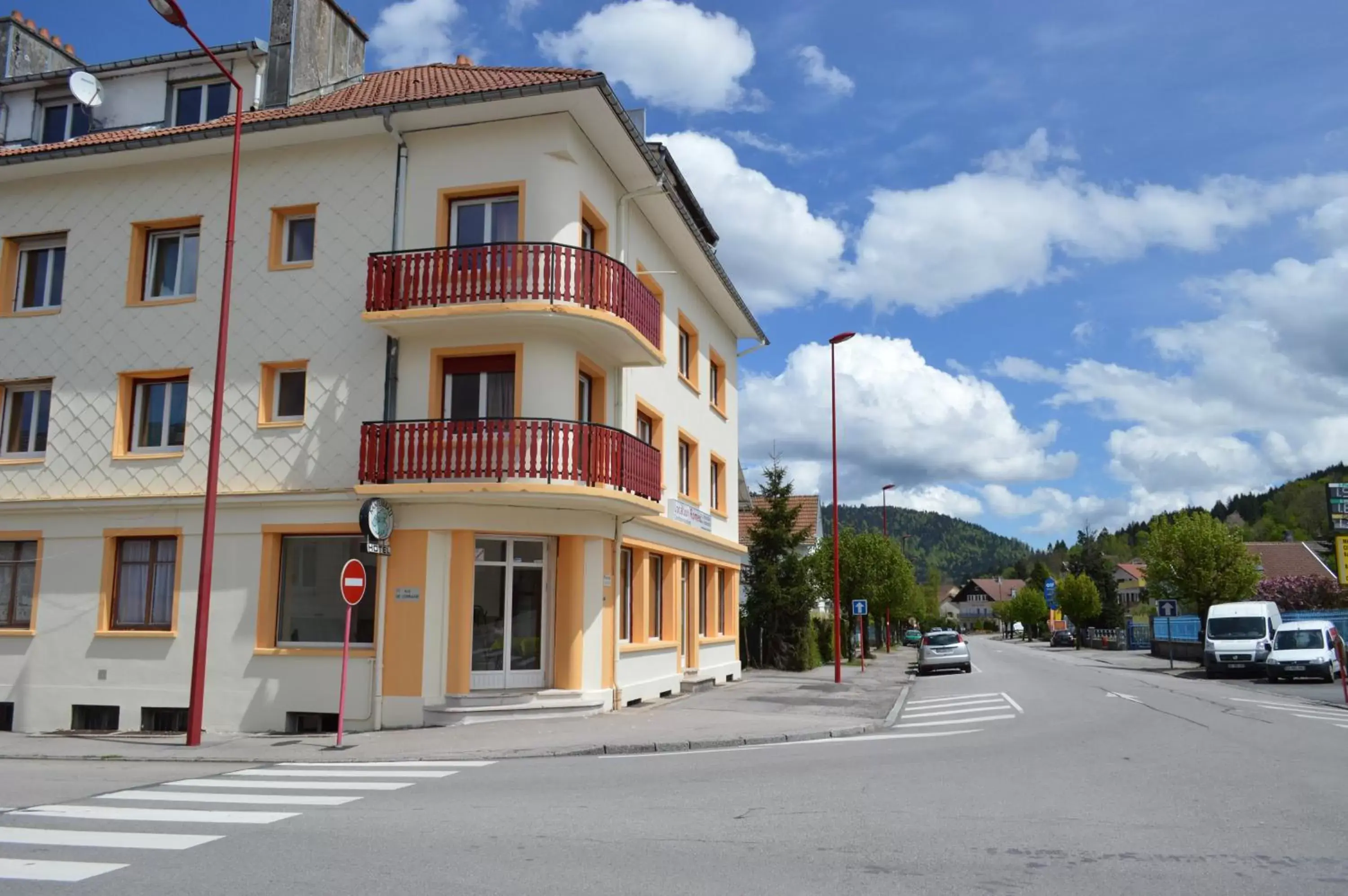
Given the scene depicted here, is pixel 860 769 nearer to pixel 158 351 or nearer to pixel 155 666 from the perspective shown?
pixel 155 666

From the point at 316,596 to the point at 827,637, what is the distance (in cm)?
2495

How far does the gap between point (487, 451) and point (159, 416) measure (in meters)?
6.99

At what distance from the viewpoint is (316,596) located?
1684cm

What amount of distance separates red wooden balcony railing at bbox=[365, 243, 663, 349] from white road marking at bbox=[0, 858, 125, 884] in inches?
414

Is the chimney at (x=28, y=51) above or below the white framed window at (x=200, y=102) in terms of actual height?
above

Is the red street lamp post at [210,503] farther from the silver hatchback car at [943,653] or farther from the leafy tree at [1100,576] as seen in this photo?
the leafy tree at [1100,576]

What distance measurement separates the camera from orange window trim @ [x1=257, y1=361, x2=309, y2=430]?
17109mm

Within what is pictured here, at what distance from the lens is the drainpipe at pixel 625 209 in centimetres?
1897

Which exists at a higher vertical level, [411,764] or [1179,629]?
[1179,629]

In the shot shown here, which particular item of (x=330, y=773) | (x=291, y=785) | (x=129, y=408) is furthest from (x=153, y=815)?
(x=129, y=408)

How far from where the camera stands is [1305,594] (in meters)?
53.6

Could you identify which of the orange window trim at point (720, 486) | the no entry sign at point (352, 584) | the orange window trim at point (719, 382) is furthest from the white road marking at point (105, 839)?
the orange window trim at point (719, 382)

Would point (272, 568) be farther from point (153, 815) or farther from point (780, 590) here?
point (780, 590)

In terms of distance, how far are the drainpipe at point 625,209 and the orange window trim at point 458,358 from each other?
3391 millimetres
